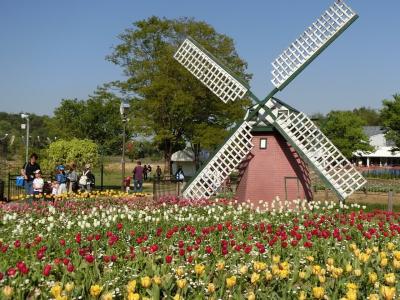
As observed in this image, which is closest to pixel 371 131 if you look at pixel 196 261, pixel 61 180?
pixel 61 180

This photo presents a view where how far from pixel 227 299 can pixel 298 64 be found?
491 inches

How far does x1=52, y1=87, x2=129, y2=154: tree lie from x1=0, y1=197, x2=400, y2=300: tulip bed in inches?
1265

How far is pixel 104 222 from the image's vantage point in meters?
9.93

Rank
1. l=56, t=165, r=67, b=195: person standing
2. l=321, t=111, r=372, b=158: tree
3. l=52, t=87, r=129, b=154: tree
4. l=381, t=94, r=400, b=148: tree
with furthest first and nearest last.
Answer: l=321, t=111, r=372, b=158: tree → l=381, t=94, r=400, b=148: tree → l=52, t=87, r=129, b=154: tree → l=56, t=165, r=67, b=195: person standing

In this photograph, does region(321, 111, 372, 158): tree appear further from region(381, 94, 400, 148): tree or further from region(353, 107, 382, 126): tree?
region(353, 107, 382, 126): tree

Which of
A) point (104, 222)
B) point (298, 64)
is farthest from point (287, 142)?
point (104, 222)

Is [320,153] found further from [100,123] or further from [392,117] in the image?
[392,117]

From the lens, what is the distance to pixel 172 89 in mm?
35125

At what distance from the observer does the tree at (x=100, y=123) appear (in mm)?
43219

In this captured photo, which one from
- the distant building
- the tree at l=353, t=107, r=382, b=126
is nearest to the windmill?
the distant building

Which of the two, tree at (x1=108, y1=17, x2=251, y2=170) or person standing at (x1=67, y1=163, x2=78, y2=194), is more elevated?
tree at (x1=108, y1=17, x2=251, y2=170)

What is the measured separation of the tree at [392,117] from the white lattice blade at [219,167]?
40.4m

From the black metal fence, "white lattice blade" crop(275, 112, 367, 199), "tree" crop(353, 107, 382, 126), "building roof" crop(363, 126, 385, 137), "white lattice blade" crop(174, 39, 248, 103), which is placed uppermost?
"tree" crop(353, 107, 382, 126)

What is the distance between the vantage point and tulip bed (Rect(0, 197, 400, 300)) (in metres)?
5.06
